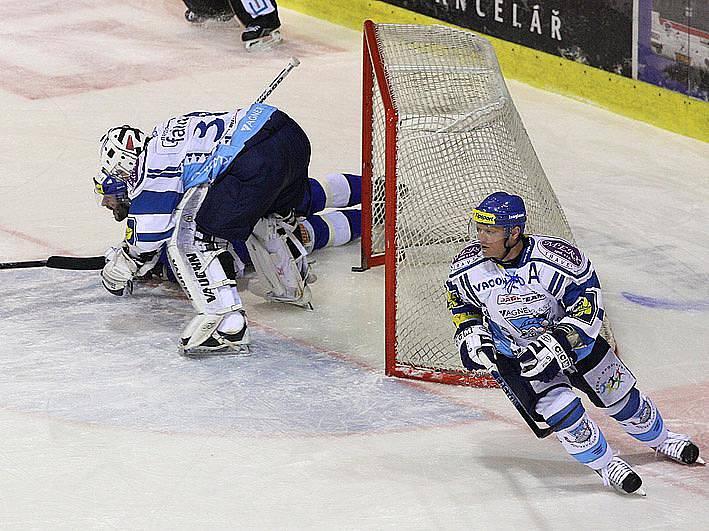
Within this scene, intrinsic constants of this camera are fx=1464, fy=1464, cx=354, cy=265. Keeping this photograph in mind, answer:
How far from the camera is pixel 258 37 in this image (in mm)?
8617

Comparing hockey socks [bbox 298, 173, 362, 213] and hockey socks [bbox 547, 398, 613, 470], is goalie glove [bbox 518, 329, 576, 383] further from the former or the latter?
hockey socks [bbox 298, 173, 362, 213]

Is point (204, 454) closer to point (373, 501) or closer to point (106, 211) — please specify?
point (373, 501)

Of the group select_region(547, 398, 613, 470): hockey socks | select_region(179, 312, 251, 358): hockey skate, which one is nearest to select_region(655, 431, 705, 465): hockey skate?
select_region(547, 398, 613, 470): hockey socks

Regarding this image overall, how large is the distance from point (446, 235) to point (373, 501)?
1515 millimetres

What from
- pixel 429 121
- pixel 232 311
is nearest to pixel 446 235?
pixel 429 121

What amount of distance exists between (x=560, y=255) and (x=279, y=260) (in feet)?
5.38

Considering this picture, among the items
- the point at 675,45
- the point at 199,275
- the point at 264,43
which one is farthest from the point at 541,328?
the point at 264,43

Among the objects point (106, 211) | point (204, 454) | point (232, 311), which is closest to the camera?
point (204, 454)

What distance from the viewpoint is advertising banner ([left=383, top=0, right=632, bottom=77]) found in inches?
282

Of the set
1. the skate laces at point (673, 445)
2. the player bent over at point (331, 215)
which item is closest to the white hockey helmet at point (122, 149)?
the player bent over at point (331, 215)

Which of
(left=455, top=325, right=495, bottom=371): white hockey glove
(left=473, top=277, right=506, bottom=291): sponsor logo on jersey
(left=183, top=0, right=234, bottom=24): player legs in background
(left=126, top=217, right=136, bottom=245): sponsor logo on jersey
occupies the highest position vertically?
(left=473, top=277, right=506, bottom=291): sponsor logo on jersey

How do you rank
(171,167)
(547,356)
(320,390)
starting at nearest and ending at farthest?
(547,356) < (320,390) < (171,167)

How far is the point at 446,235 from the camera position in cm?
528

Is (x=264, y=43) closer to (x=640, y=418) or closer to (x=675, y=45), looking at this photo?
(x=675, y=45)
